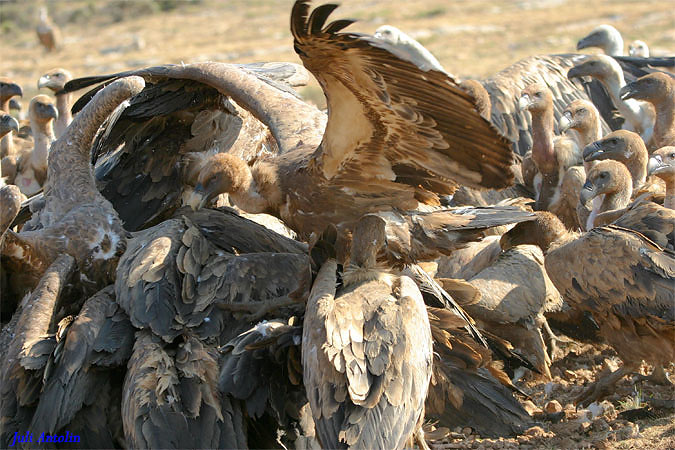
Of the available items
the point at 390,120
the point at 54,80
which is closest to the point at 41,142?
the point at 54,80

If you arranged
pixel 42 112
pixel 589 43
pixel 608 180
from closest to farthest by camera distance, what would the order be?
pixel 608 180, pixel 42 112, pixel 589 43

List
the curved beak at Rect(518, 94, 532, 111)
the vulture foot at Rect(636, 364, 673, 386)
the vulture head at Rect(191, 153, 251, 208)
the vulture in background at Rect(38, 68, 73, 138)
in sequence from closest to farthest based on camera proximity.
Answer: the vulture foot at Rect(636, 364, 673, 386), the vulture head at Rect(191, 153, 251, 208), the curved beak at Rect(518, 94, 532, 111), the vulture in background at Rect(38, 68, 73, 138)

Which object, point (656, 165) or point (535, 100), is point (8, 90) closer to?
point (535, 100)

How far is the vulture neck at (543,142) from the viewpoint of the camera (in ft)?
26.3

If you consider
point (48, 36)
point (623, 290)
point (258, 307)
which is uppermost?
point (258, 307)

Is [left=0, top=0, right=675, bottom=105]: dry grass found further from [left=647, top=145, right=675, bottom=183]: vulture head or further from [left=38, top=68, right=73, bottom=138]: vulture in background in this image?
[left=647, top=145, right=675, bottom=183]: vulture head

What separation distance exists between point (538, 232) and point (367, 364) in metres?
2.66

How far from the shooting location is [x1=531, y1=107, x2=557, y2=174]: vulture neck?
8023mm

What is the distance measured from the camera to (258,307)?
486cm

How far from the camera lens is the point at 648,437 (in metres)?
4.72

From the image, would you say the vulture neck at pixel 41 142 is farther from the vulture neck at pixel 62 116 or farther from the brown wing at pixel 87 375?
the brown wing at pixel 87 375

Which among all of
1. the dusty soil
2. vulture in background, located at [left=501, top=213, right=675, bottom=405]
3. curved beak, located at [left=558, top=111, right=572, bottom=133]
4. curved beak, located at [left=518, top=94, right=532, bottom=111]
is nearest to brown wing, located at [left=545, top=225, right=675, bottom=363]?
vulture in background, located at [left=501, top=213, right=675, bottom=405]

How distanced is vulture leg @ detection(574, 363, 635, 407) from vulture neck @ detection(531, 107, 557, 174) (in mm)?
2913

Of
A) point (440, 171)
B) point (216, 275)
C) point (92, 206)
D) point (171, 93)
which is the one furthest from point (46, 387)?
point (171, 93)
